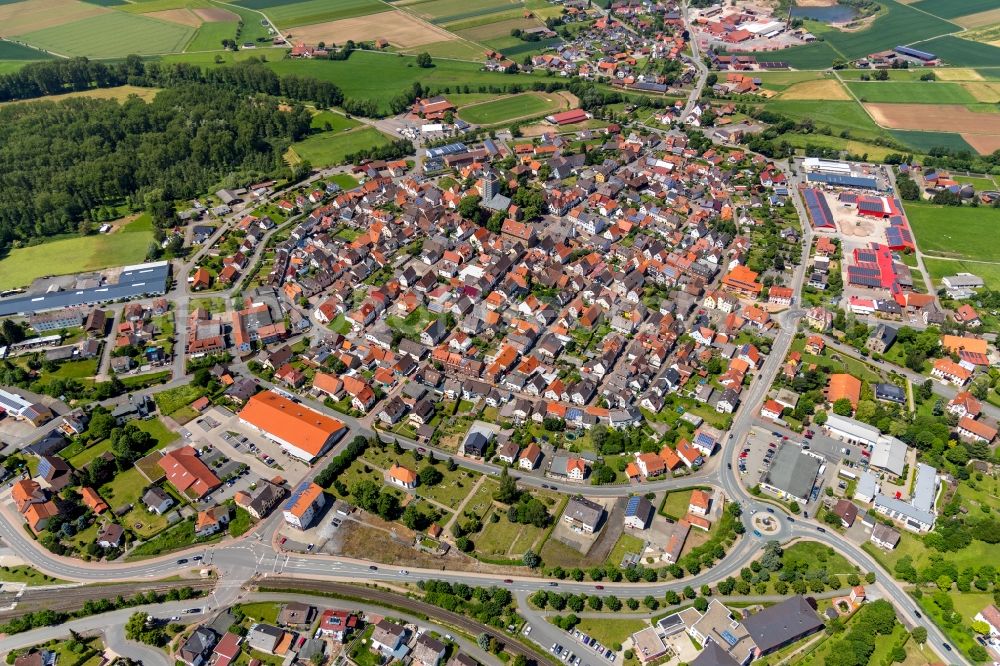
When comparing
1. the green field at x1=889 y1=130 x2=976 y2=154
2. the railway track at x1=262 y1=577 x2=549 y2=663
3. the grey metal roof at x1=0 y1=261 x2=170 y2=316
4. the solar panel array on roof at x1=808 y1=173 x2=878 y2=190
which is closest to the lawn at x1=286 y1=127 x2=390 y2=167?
the grey metal roof at x1=0 y1=261 x2=170 y2=316

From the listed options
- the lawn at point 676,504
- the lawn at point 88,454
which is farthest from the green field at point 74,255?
the lawn at point 676,504

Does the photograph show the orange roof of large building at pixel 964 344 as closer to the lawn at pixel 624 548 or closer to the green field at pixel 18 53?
the lawn at pixel 624 548

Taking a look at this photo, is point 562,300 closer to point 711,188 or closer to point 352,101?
point 711,188

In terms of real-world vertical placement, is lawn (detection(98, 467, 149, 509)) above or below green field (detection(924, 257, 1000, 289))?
below

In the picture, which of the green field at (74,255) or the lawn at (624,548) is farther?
the green field at (74,255)

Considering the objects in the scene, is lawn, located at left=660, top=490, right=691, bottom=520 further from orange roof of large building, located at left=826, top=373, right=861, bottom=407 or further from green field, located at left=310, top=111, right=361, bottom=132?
green field, located at left=310, top=111, right=361, bottom=132

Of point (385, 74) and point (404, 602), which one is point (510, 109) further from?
point (404, 602)

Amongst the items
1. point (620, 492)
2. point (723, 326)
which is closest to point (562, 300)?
point (723, 326)
